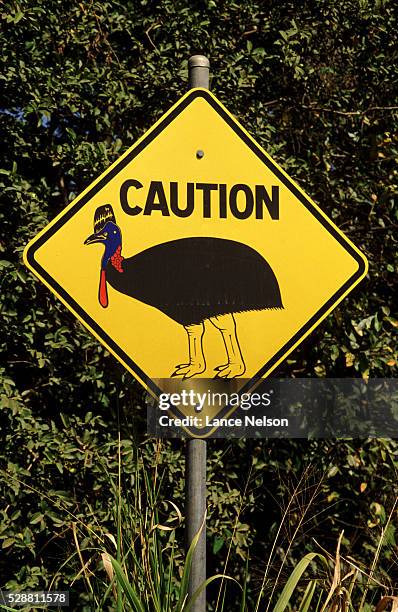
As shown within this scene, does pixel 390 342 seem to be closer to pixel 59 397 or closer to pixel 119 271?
pixel 59 397

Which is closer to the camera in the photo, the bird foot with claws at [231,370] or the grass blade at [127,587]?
the bird foot with claws at [231,370]

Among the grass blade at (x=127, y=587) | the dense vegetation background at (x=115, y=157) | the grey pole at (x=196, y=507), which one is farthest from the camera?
the dense vegetation background at (x=115, y=157)

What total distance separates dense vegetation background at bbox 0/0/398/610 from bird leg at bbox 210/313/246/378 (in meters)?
1.57

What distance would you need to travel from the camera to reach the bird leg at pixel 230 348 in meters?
2.60

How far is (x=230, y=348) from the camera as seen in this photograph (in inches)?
104

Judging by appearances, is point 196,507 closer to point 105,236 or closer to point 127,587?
point 127,587

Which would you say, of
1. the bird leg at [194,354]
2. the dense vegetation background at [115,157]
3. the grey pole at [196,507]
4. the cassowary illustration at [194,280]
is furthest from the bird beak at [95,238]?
the dense vegetation background at [115,157]

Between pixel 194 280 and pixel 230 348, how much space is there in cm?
25

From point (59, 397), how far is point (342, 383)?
1600 mm

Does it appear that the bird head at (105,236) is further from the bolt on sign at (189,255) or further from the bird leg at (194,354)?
the bird leg at (194,354)

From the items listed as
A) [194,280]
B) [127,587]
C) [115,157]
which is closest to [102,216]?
[194,280]

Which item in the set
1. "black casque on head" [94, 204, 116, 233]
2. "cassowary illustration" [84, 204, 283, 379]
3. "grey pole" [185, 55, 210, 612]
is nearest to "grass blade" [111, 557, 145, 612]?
"grey pole" [185, 55, 210, 612]

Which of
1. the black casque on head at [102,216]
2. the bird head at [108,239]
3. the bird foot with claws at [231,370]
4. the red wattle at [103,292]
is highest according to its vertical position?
the black casque on head at [102,216]

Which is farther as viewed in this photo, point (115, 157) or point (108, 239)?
point (115, 157)
